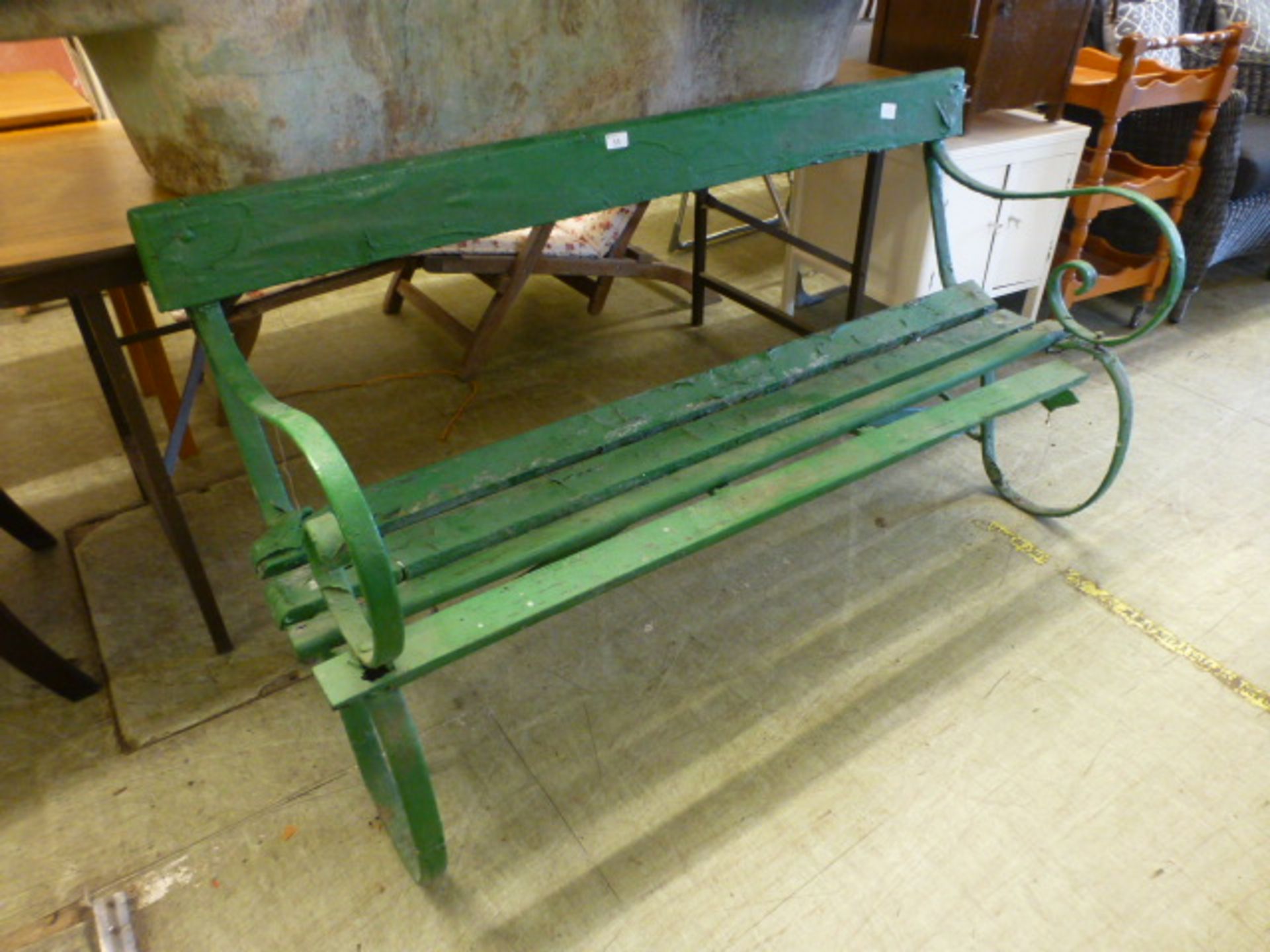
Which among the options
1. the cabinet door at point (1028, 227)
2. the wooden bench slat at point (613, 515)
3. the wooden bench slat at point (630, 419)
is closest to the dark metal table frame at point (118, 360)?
the wooden bench slat at point (630, 419)

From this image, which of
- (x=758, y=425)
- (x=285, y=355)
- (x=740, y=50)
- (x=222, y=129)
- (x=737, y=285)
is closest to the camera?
(x=222, y=129)

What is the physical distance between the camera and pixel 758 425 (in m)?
1.63

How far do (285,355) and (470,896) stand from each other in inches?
85.2

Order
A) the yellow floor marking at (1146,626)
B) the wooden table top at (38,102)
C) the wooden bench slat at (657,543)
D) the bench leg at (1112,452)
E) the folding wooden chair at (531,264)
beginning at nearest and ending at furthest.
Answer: the wooden bench slat at (657,543)
the yellow floor marking at (1146,626)
the bench leg at (1112,452)
the wooden table top at (38,102)
the folding wooden chair at (531,264)

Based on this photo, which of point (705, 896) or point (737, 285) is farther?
point (737, 285)

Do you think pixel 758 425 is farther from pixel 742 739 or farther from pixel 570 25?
pixel 570 25

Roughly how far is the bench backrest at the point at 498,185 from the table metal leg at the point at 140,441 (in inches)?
10.6

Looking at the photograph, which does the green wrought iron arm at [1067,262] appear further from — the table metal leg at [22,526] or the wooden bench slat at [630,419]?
the table metal leg at [22,526]

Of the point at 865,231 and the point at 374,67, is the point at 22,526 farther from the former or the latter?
the point at 865,231

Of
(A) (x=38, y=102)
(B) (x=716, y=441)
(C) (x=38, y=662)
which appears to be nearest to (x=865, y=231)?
(B) (x=716, y=441)

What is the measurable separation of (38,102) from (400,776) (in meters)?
2.22

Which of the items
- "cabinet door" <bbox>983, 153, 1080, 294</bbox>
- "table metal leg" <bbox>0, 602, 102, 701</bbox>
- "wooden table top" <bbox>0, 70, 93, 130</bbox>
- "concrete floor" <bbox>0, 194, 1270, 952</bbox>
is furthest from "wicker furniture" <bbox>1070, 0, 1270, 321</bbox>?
"table metal leg" <bbox>0, 602, 102, 701</bbox>

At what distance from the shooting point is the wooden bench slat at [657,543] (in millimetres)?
1146

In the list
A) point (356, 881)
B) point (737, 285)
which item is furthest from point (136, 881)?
point (737, 285)
